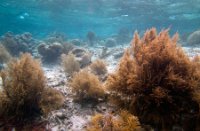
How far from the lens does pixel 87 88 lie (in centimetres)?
512

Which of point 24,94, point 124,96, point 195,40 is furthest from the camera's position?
point 195,40

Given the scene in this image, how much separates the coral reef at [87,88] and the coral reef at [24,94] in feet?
1.94

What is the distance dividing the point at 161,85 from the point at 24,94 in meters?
3.04

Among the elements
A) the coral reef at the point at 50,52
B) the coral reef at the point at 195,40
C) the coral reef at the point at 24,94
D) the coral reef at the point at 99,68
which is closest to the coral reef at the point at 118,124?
the coral reef at the point at 24,94

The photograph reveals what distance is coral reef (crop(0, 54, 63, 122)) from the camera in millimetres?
4117

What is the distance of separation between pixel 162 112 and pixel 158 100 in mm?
284

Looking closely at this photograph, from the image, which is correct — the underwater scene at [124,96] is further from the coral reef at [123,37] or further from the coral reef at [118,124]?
the coral reef at [123,37]

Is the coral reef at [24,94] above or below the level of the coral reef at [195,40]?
below

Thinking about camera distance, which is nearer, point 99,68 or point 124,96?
point 124,96

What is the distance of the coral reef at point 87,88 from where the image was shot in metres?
5.00

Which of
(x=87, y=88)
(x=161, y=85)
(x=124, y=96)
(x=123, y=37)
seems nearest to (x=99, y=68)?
(x=87, y=88)

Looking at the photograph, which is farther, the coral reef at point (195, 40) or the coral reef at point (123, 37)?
the coral reef at point (123, 37)

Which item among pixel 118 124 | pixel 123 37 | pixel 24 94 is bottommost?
pixel 118 124

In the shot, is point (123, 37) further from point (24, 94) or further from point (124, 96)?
point (24, 94)
